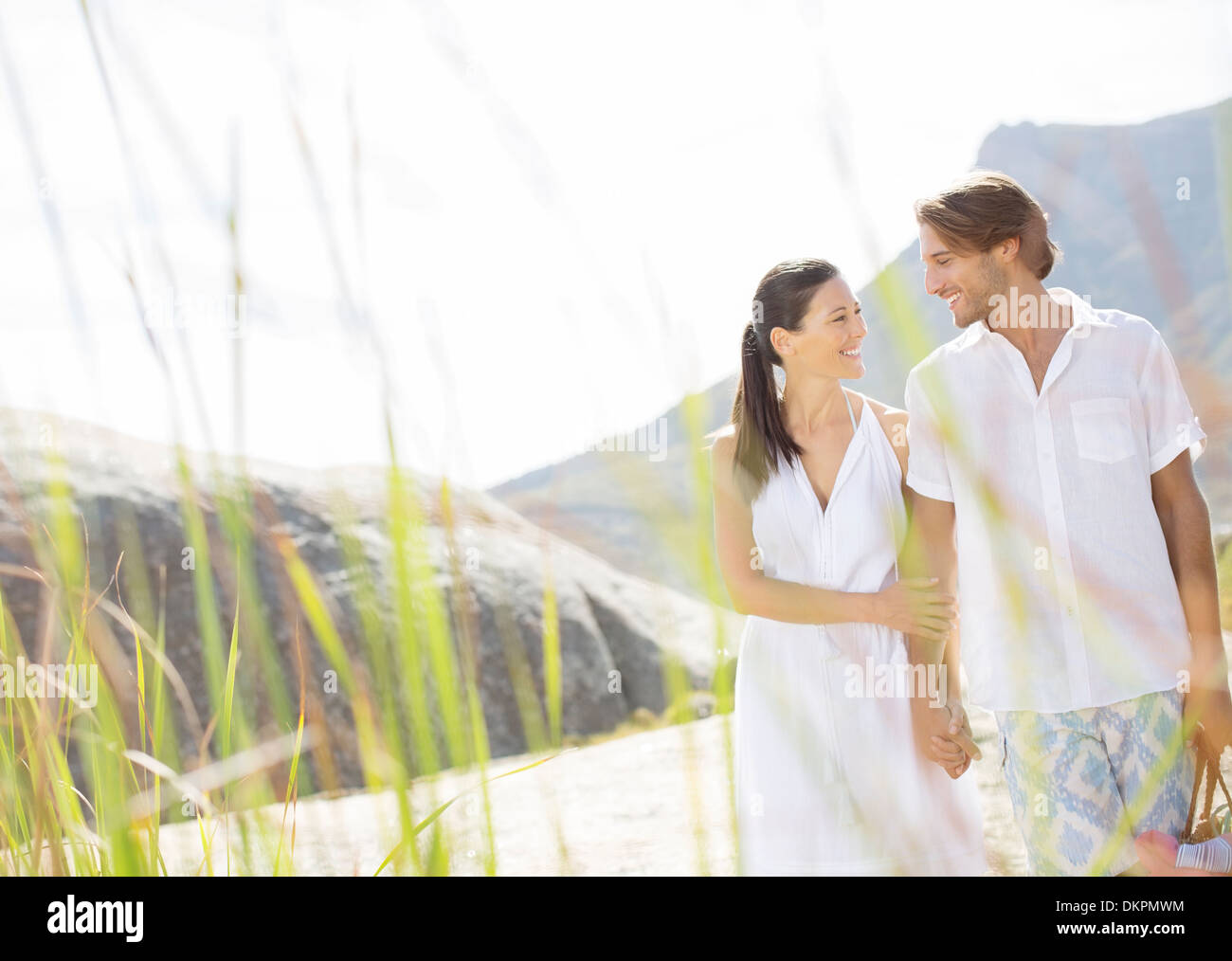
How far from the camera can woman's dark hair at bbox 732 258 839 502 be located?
154 cm

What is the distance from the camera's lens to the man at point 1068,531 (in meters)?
1.26

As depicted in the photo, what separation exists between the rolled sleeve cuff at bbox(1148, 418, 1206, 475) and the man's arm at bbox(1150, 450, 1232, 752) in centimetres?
1

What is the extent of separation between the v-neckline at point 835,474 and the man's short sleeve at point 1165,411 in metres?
0.41

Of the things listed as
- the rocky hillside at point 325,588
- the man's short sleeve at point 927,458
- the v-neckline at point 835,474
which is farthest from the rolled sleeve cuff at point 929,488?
the rocky hillside at point 325,588

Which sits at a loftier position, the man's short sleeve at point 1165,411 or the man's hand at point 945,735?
the man's short sleeve at point 1165,411

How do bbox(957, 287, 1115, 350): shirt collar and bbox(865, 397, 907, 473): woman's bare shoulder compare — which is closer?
bbox(957, 287, 1115, 350): shirt collar

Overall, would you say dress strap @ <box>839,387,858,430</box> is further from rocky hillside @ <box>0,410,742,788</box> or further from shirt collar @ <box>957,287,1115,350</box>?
rocky hillside @ <box>0,410,742,788</box>

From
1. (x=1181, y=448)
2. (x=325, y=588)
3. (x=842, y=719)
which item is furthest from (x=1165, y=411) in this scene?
(x=325, y=588)

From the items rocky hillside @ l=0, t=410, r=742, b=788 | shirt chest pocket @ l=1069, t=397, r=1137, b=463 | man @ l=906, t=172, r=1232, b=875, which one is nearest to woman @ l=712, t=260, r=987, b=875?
man @ l=906, t=172, r=1232, b=875

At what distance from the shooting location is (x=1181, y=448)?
127 cm

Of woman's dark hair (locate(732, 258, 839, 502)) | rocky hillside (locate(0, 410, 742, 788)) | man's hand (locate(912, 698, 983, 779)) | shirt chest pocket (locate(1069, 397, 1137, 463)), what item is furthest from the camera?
rocky hillside (locate(0, 410, 742, 788))

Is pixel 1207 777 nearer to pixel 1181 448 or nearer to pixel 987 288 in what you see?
pixel 1181 448

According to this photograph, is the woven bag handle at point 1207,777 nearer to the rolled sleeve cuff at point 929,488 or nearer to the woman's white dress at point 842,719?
the woman's white dress at point 842,719
